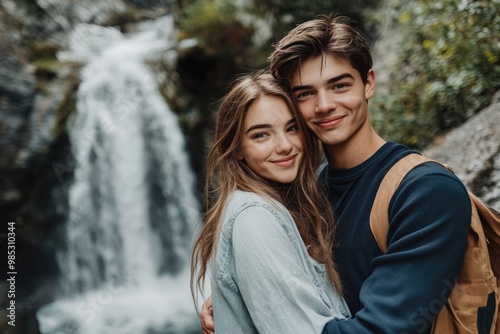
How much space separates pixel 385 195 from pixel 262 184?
0.46 m

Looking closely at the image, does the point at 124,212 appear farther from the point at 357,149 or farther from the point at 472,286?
the point at 472,286

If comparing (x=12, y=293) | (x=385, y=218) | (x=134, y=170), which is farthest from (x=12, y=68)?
(x=385, y=218)

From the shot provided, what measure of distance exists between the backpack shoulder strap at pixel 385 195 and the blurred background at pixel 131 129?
11.2 feet

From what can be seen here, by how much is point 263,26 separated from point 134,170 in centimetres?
380

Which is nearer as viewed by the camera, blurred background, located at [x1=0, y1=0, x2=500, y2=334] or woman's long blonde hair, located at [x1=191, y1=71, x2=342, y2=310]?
woman's long blonde hair, located at [x1=191, y1=71, x2=342, y2=310]

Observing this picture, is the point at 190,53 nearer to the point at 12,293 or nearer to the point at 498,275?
the point at 12,293

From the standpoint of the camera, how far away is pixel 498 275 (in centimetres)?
159

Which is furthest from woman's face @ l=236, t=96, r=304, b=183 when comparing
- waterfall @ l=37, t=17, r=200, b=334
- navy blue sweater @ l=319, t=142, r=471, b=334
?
waterfall @ l=37, t=17, r=200, b=334

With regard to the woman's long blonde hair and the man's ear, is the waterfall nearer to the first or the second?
the woman's long blonde hair

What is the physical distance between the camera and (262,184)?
1.75 m

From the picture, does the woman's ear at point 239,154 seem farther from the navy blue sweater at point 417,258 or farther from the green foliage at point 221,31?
the green foliage at point 221,31

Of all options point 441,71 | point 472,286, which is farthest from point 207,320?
point 441,71

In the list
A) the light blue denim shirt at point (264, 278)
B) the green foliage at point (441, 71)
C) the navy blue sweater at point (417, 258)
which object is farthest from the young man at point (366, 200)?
the green foliage at point (441, 71)

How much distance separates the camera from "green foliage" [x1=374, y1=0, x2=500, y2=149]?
4145 mm
